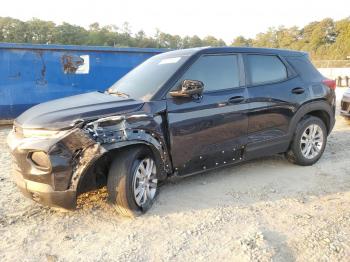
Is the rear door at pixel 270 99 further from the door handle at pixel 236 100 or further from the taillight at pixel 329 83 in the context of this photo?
the taillight at pixel 329 83

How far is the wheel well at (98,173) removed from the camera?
12.2ft

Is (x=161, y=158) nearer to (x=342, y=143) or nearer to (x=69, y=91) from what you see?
(x=342, y=143)

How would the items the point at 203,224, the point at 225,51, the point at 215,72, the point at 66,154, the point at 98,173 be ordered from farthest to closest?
the point at 225,51
the point at 215,72
the point at 98,173
the point at 203,224
the point at 66,154

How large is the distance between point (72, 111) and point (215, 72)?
73.0 inches

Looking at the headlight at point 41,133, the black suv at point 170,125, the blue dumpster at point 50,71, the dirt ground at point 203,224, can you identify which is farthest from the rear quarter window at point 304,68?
the blue dumpster at point 50,71

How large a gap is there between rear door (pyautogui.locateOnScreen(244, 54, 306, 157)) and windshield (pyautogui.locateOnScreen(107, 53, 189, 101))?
106 cm

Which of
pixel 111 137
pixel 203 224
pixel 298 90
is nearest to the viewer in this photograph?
pixel 111 137

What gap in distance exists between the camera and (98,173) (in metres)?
3.90

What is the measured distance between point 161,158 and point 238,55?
1803 mm

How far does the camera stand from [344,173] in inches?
205

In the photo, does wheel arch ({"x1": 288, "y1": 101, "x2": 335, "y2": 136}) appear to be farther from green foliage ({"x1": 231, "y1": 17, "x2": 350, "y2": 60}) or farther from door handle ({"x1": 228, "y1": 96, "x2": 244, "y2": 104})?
green foliage ({"x1": 231, "y1": 17, "x2": 350, "y2": 60})

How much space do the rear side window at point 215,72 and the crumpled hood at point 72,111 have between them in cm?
83

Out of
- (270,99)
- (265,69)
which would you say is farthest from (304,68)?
(270,99)

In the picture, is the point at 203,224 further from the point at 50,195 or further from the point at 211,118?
the point at 50,195
